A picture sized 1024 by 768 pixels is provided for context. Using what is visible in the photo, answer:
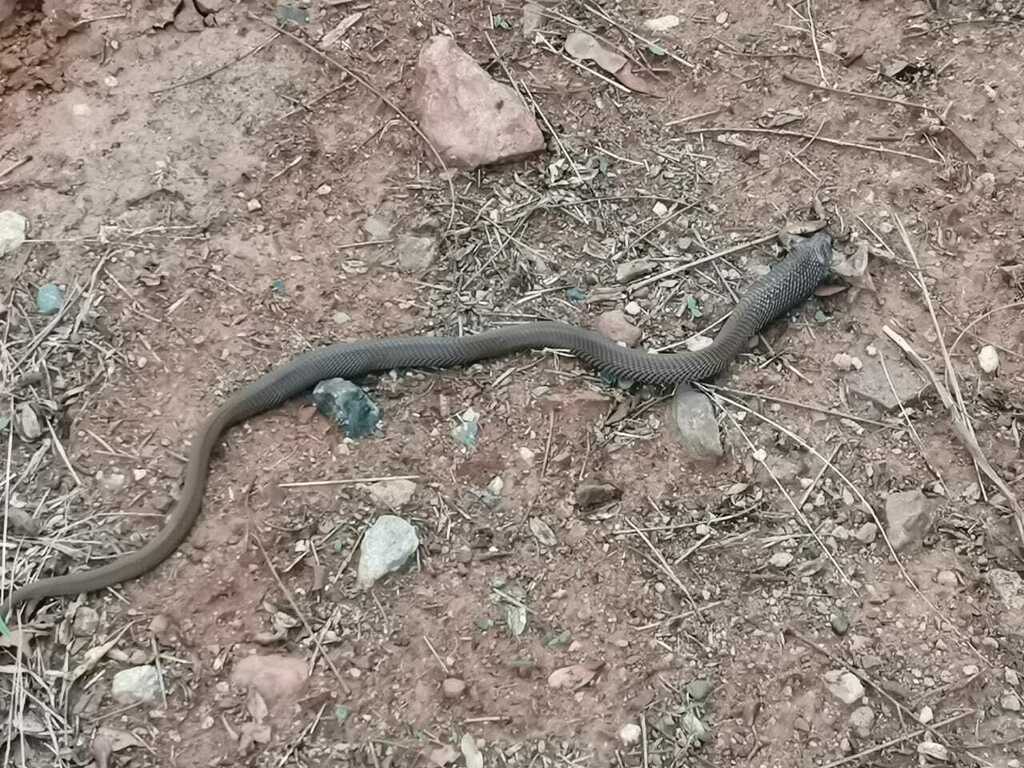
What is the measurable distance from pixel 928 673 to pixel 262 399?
2.79 metres

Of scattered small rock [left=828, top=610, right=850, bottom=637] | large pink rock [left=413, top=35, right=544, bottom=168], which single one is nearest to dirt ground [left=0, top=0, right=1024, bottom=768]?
scattered small rock [left=828, top=610, right=850, bottom=637]

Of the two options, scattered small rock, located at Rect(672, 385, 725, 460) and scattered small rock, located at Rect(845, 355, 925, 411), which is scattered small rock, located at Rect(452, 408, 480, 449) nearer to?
scattered small rock, located at Rect(672, 385, 725, 460)

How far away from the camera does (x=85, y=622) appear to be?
335 centimetres

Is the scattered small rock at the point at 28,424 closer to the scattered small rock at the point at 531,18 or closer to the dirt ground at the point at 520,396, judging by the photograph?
the dirt ground at the point at 520,396

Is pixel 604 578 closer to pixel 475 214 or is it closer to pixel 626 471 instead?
pixel 626 471

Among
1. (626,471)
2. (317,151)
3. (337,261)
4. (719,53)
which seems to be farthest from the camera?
(719,53)

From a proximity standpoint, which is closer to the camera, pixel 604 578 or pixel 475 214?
pixel 604 578

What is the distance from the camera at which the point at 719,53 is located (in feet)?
16.8

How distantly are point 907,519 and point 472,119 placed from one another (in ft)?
9.08

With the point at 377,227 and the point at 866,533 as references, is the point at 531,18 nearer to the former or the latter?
the point at 377,227

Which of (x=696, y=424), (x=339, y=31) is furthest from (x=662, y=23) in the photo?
(x=696, y=424)

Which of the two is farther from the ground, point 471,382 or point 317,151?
point 317,151

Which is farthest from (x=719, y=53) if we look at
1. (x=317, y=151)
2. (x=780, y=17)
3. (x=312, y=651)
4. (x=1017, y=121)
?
(x=312, y=651)

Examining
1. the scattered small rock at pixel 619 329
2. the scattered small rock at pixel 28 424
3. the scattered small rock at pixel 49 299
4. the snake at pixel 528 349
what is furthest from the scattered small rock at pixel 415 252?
the scattered small rock at pixel 28 424
